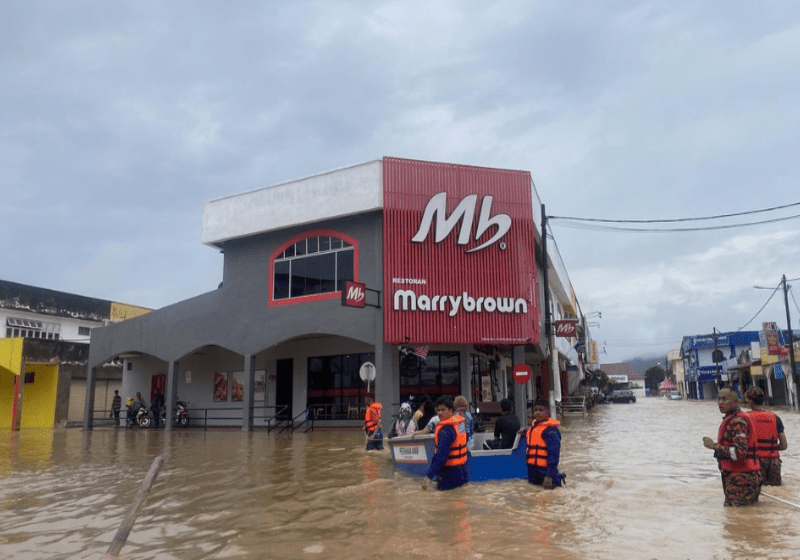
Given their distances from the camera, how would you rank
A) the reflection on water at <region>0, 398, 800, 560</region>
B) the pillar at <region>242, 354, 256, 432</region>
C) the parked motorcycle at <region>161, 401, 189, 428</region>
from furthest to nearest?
the parked motorcycle at <region>161, 401, 189, 428</region>
the pillar at <region>242, 354, 256, 432</region>
the reflection on water at <region>0, 398, 800, 560</region>

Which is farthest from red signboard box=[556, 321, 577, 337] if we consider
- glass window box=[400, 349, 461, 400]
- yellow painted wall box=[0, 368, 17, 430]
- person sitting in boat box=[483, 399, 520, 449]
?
yellow painted wall box=[0, 368, 17, 430]

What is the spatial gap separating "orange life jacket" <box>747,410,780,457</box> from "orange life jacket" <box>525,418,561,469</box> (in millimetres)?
2627

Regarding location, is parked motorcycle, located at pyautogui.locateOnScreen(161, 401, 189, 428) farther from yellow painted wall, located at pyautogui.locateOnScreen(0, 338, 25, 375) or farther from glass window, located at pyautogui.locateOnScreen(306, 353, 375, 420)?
yellow painted wall, located at pyautogui.locateOnScreen(0, 338, 25, 375)

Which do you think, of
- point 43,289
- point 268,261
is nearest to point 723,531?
point 268,261

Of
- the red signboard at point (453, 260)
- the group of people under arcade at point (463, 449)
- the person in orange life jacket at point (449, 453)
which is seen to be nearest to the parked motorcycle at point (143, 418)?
the red signboard at point (453, 260)

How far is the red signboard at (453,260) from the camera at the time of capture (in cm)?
2161

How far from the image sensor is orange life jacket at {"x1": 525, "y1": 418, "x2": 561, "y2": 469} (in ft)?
28.7

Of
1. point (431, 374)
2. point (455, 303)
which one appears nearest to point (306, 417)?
point (431, 374)

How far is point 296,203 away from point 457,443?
16.1m

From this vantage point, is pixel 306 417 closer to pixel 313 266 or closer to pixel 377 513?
pixel 313 266

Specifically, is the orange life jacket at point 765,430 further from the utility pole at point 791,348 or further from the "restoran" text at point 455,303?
the utility pole at point 791,348

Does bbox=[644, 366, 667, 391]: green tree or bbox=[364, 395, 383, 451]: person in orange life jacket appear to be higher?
bbox=[644, 366, 667, 391]: green tree

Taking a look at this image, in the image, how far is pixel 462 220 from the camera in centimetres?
2236

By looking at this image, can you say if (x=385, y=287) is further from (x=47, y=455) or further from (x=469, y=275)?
(x=47, y=455)
